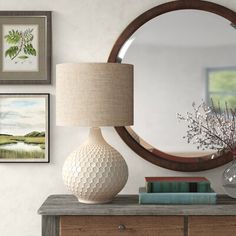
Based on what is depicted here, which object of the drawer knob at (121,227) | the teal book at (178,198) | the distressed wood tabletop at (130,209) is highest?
the teal book at (178,198)

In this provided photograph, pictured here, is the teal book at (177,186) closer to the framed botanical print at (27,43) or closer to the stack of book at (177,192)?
the stack of book at (177,192)

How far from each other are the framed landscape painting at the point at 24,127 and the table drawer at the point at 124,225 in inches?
21.5

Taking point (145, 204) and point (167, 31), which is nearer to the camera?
point (145, 204)

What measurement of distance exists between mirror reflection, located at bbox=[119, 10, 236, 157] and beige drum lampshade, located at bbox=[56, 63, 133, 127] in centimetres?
37

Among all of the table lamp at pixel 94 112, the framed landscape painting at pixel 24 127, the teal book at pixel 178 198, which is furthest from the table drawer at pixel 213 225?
the framed landscape painting at pixel 24 127

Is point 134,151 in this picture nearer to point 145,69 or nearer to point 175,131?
point 175,131

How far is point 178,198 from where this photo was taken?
2570 millimetres

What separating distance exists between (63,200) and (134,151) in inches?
18.5

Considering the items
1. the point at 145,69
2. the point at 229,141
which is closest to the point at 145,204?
the point at 229,141

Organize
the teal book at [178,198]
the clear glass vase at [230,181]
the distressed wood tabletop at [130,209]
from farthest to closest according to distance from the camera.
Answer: the clear glass vase at [230,181]
the teal book at [178,198]
the distressed wood tabletop at [130,209]

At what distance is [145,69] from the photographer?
2912 mm

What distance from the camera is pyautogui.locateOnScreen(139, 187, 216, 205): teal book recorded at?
256 centimetres

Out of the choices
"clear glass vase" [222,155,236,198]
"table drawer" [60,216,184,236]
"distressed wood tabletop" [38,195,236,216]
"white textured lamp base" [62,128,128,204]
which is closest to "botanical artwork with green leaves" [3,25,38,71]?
"white textured lamp base" [62,128,128,204]

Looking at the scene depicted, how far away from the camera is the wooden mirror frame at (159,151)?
2.89 m
